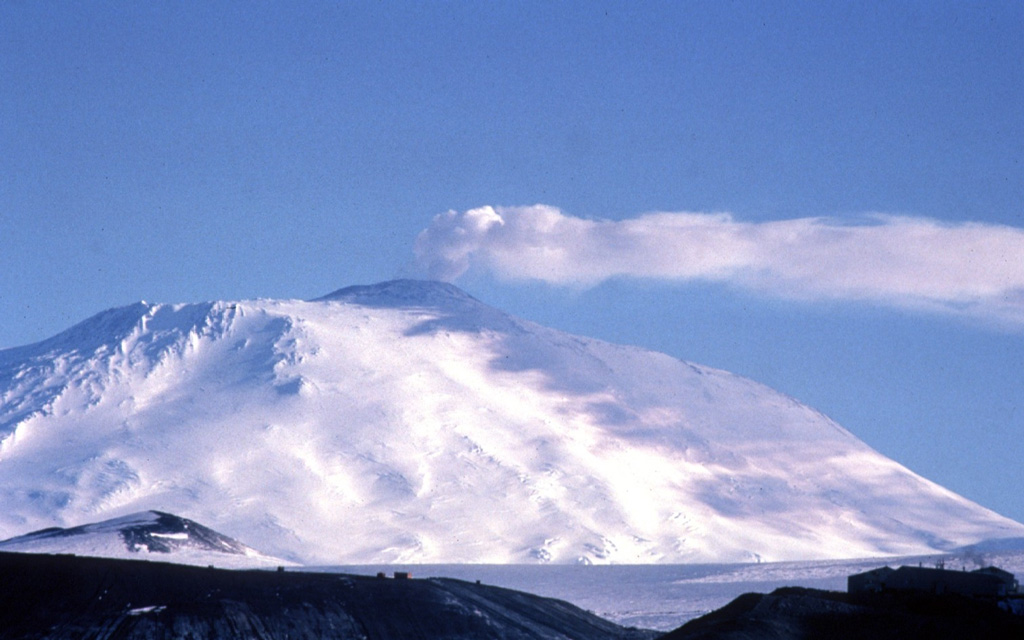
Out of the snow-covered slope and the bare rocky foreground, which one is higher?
the snow-covered slope

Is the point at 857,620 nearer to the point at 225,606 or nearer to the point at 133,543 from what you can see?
the point at 225,606

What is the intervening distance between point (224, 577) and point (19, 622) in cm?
2054

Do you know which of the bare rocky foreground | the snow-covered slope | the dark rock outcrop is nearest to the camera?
the dark rock outcrop

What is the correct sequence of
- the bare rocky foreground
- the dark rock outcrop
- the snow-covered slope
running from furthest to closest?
the snow-covered slope
the bare rocky foreground
the dark rock outcrop

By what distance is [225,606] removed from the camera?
124625mm

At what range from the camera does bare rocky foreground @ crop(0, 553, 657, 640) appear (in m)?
118

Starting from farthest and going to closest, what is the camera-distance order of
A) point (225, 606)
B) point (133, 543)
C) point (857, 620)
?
point (133, 543), point (225, 606), point (857, 620)

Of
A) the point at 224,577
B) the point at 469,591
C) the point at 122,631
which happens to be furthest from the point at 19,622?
the point at 469,591

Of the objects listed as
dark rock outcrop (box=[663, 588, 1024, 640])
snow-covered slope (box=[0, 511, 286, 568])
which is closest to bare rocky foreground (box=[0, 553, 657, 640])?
dark rock outcrop (box=[663, 588, 1024, 640])

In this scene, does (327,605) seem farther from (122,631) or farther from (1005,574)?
(1005,574)

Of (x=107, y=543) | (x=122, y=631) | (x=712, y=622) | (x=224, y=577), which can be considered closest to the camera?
(x=122, y=631)

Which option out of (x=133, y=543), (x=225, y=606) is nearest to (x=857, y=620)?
(x=225, y=606)

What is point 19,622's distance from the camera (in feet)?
384

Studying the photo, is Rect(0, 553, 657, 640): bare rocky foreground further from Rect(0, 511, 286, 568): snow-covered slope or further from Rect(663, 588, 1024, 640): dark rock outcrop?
Rect(0, 511, 286, 568): snow-covered slope
